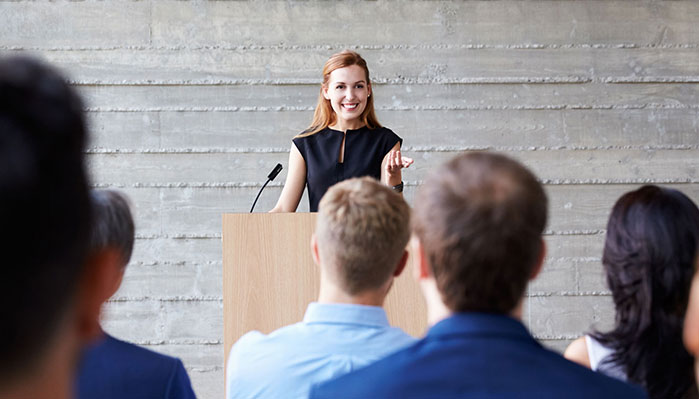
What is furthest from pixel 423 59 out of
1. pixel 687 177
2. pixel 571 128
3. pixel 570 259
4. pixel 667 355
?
pixel 667 355

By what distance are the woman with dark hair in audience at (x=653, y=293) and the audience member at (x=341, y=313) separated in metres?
0.37

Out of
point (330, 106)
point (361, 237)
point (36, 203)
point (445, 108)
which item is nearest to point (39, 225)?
point (36, 203)

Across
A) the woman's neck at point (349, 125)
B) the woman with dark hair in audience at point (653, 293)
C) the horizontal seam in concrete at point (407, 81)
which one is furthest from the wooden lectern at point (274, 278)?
the horizontal seam in concrete at point (407, 81)

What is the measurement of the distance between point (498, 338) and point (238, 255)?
4.13 feet

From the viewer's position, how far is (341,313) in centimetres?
118

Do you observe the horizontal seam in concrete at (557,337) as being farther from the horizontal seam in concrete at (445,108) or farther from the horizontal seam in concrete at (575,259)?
the horizontal seam in concrete at (445,108)

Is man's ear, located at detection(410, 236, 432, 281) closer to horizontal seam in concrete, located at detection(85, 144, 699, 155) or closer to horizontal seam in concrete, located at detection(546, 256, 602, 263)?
horizontal seam in concrete, located at detection(85, 144, 699, 155)

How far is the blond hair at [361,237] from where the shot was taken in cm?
123

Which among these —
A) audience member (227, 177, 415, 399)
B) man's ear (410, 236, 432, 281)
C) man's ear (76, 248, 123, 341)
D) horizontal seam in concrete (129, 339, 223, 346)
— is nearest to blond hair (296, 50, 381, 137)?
horizontal seam in concrete (129, 339, 223, 346)

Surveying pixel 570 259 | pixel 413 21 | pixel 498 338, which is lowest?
pixel 570 259

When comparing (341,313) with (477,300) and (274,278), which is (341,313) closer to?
(477,300)

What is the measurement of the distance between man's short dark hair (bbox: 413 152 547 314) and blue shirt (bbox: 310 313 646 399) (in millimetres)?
46

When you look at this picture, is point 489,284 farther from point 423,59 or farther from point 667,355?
point 423,59

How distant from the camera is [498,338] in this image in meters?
0.76
